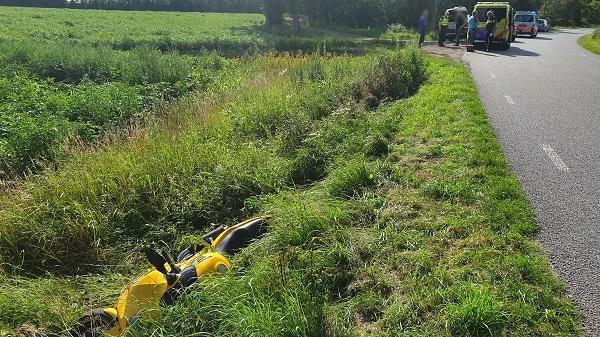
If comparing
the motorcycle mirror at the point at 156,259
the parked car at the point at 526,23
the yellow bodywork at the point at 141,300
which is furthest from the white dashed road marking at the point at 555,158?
the parked car at the point at 526,23

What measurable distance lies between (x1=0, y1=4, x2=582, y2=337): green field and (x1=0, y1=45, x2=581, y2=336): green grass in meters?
0.02

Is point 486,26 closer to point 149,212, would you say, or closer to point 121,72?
point 121,72

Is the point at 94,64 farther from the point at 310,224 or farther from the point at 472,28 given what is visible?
the point at 472,28

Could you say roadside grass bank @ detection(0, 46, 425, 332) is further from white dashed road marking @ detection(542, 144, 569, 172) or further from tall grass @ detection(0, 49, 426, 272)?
white dashed road marking @ detection(542, 144, 569, 172)

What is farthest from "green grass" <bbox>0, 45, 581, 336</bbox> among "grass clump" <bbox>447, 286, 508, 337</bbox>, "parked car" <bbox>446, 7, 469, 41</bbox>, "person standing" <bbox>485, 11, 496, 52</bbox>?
"parked car" <bbox>446, 7, 469, 41</bbox>

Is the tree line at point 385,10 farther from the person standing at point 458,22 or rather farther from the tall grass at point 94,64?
the tall grass at point 94,64

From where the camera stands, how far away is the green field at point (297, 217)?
3186 millimetres

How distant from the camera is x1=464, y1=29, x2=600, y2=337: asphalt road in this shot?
11.8 ft

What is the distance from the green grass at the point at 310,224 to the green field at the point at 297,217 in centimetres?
2

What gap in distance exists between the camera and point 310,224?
4.38m

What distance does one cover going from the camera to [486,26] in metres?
20.5

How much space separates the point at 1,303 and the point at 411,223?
383 cm

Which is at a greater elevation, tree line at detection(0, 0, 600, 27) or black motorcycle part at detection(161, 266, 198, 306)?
tree line at detection(0, 0, 600, 27)

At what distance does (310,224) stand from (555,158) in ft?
12.8
